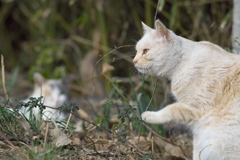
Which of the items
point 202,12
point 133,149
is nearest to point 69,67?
point 202,12

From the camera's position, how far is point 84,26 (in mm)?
6859

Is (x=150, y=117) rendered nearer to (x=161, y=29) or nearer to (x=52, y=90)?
(x=161, y=29)

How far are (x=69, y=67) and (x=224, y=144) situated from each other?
5.45 m

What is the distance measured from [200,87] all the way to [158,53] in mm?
360

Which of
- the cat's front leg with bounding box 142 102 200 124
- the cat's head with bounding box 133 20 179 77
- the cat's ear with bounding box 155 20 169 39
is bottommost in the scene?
the cat's front leg with bounding box 142 102 200 124

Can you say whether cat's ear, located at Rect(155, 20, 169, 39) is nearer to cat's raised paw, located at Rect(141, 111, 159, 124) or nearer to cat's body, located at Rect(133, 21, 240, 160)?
cat's body, located at Rect(133, 21, 240, 160)

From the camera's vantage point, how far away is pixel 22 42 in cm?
842

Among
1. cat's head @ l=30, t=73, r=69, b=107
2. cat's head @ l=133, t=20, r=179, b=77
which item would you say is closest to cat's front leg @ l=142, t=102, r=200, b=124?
cat's head @ l=133, t=20, r=179, b=77

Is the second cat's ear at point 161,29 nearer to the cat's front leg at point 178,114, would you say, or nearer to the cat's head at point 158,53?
the cat's head at point 158,53

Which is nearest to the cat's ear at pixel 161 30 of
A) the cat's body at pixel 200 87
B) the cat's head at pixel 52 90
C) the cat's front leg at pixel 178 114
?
the cat's body at pixel 200 87

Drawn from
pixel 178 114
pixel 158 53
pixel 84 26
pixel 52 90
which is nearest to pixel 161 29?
pixel 158 53

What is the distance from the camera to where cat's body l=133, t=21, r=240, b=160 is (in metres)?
2.23

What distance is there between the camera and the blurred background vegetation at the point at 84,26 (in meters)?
5.02

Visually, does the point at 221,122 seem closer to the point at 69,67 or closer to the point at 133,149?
the point at 133,149
